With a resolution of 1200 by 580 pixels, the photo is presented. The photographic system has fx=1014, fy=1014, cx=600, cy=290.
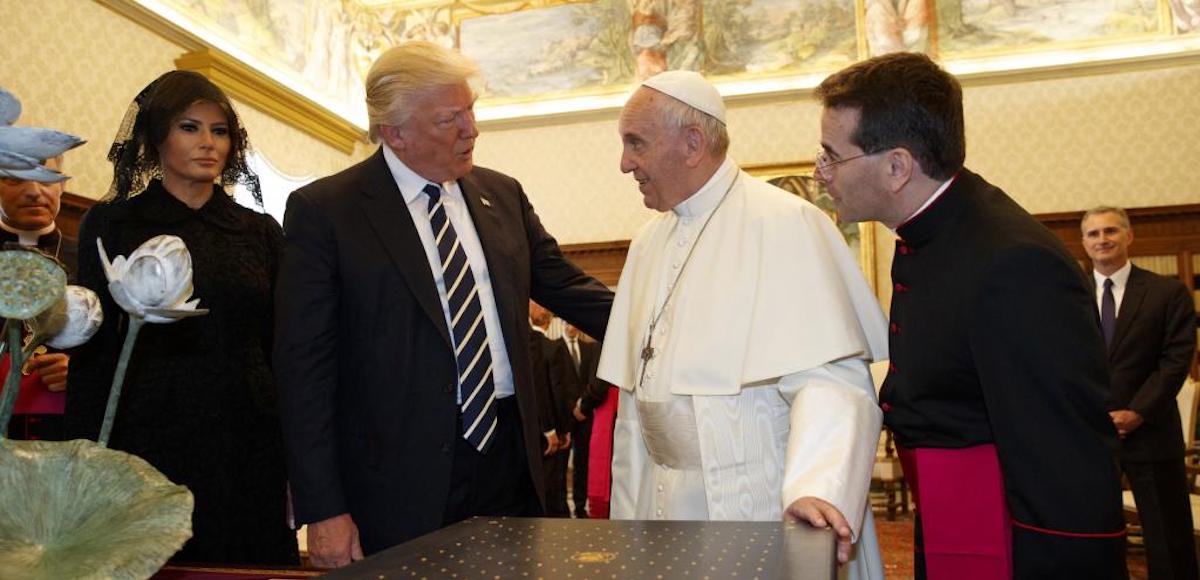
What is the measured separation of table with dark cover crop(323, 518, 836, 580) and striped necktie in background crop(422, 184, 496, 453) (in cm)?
107

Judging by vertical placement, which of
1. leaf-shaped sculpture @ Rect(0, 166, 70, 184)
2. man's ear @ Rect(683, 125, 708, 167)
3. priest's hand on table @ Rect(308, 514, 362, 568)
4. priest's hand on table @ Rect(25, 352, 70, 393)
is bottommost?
priest's hand on table @ Rect(308, 514, 362, 568)

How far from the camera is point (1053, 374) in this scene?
1.82m

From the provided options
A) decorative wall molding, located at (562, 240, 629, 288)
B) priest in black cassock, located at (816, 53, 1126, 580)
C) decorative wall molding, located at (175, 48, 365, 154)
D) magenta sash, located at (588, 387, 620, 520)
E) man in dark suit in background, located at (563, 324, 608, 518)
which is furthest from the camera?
decorative wall molding, located at (562, 240, 629, 288)

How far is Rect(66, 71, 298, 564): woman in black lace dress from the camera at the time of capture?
Answer: 2475mm

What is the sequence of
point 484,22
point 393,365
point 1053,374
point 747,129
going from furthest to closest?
point 484,22 < point 747,129 < point 393,365 < point 1053,374

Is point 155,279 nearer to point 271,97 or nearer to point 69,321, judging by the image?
point 69,321

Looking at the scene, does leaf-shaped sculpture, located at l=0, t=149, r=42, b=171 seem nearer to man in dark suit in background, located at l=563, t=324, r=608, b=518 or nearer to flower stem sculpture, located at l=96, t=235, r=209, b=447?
flower stem sculpture, located at l=96, t=235, r=209, b=447

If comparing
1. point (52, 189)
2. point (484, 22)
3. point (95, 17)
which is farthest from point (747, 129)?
point (52, 189)

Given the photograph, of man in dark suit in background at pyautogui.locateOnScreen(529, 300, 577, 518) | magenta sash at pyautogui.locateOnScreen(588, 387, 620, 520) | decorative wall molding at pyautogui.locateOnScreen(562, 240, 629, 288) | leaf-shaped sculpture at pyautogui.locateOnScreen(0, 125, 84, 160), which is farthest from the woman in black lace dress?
decorative wall molding at pyautogui.locateOnScreen(562, 240, 629, 288)

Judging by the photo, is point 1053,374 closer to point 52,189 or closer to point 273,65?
point 52,189

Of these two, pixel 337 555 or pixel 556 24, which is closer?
pixel 337 555

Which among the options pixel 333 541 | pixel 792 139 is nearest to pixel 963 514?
pixel 333 541

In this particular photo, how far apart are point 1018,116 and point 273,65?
812cm

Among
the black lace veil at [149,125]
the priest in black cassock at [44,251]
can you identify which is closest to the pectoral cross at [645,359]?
the black lace veil at [149,125]
